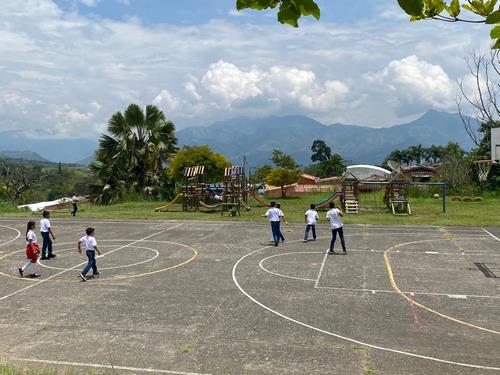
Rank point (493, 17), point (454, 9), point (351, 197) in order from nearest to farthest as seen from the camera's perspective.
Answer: point (493, 17), point (454, 9), point (351, 197)

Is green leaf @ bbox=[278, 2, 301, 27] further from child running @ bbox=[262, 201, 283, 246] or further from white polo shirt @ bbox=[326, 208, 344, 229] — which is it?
child running @ bbox=[262, 201, 283, 246]

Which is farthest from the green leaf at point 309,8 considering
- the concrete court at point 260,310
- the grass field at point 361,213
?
the grass field at point 361,213

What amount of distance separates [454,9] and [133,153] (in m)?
35.0

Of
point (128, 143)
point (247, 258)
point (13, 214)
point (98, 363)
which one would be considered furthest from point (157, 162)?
point (98, 363)

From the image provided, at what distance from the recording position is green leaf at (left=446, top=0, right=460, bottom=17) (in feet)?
8.08

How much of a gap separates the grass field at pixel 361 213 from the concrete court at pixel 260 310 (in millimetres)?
7339

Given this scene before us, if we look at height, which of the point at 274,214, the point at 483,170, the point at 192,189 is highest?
the point at 483,170

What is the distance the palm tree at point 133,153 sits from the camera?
36.3m

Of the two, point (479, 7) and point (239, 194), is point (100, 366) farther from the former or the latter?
point (239, 194)

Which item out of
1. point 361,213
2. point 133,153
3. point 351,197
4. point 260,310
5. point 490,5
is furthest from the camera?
point 133,153

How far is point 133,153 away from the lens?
36.1m

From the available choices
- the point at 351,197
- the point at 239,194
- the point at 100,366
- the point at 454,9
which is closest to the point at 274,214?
the point at 100,366

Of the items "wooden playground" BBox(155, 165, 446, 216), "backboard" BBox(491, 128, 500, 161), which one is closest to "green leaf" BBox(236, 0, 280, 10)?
"backboard" BBox(491, 128, 500, 161)

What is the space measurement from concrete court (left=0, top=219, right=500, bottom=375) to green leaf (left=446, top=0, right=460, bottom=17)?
6205 millimetres
